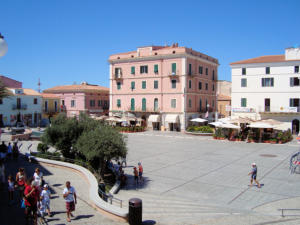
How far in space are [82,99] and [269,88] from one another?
3412cm

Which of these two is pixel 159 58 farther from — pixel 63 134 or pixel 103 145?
pixel 103 145

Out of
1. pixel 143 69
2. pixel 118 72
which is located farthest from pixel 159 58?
pixel 118 72

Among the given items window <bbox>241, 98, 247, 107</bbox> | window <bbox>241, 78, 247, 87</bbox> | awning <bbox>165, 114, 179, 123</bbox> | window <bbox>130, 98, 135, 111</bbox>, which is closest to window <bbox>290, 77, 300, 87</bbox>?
window <bbox>241, 78, 247, 87</bbox>

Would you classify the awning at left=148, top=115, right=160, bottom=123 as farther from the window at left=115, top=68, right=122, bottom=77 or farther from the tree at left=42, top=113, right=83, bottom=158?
the tree at left=42, top=113, right=83, bottom=158

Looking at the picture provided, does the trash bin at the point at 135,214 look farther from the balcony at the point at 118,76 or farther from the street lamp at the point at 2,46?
the balcony at the point at 118,76

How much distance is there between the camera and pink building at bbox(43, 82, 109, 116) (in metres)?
57.4

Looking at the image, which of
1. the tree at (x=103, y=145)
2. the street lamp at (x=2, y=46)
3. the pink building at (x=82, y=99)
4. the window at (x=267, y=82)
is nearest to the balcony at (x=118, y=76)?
the pink building at (x=82, y=99)

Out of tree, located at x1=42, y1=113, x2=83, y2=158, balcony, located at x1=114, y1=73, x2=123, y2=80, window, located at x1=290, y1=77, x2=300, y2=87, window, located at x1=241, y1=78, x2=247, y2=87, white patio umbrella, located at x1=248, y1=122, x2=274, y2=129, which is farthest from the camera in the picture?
balcony, located at x1=114, y1=73, x2=123, y2=80

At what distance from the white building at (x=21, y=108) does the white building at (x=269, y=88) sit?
35.9 meters

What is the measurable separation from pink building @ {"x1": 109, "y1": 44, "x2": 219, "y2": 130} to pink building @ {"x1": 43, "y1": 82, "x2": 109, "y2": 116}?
324 inches

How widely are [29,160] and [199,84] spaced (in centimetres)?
3466

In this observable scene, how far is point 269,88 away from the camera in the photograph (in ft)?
129

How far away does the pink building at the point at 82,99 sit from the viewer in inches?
2259

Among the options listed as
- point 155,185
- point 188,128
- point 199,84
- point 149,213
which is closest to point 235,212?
point 149,213
